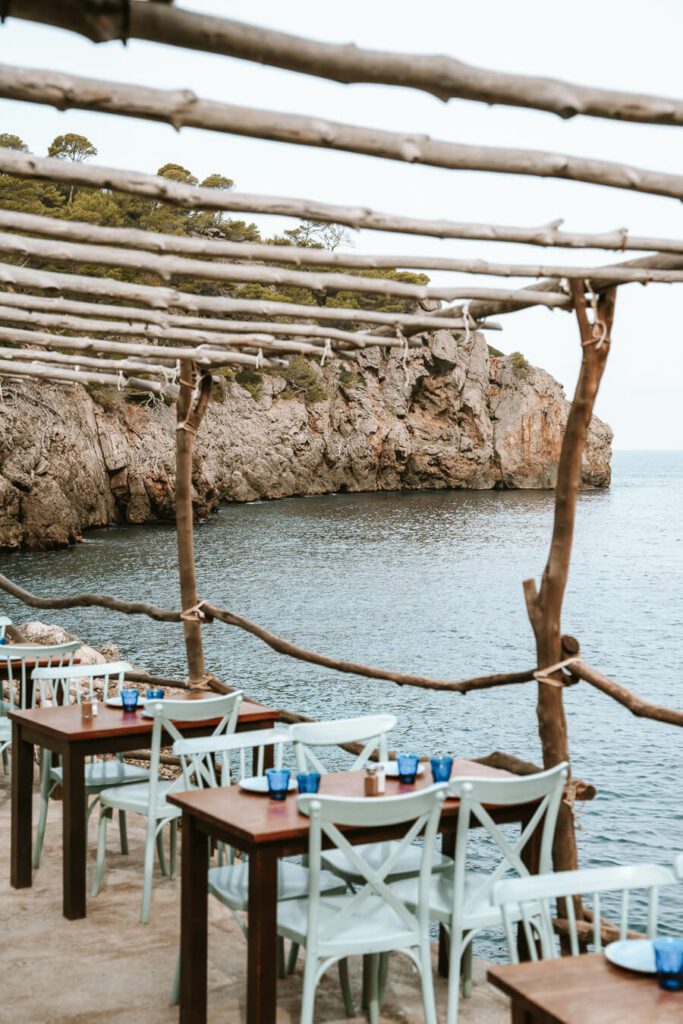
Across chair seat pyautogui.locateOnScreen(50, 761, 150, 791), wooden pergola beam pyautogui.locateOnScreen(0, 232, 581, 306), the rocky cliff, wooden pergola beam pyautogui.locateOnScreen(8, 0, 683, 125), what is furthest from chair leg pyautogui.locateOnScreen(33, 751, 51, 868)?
the rocky cliff

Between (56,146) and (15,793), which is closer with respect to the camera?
(15,793)

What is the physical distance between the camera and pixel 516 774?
13.5 ft

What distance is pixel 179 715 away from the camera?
4.42 m

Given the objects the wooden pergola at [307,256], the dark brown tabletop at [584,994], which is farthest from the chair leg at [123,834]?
the dark brown tabletop at [584,994]

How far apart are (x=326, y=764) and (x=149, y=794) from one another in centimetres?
852

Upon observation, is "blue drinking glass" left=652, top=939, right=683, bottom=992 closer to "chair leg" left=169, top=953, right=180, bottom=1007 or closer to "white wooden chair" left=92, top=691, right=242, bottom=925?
"chair leg" left=169, top=953, right=180, bottom=1007

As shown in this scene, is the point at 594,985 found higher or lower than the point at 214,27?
lower

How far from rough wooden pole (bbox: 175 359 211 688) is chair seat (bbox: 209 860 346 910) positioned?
7.70 feet

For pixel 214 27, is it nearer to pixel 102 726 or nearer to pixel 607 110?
pixel 607 110

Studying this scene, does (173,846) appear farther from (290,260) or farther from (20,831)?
(290,260)

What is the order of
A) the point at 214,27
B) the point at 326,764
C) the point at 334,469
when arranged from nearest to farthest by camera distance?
the point at 214,27 → the point at 326,764 → the point at 334,469

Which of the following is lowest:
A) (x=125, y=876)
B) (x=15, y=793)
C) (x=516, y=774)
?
(x=125, y=876)

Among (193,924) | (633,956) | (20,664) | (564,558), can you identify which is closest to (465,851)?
(193,924)

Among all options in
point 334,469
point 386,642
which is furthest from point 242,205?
point 334,469
